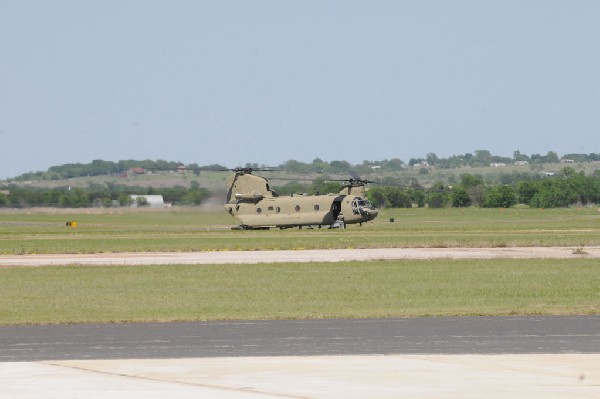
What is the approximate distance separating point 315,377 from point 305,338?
6440 mm

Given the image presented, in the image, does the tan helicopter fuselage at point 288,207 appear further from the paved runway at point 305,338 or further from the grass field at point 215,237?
the paved runway at point 305,338

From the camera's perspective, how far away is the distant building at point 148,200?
117 metres

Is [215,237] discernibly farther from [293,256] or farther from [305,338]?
[305,338]

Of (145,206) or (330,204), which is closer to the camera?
(330,204)

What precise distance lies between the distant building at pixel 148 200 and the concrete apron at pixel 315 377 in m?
91.4

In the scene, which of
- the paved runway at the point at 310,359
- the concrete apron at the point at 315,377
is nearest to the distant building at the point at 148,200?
the paved runway at the point at 310,359

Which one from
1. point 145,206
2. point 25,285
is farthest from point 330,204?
point 25,285

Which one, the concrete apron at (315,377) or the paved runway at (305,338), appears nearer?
the concrete apron at (315,377)

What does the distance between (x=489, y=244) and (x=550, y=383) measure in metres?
50.9

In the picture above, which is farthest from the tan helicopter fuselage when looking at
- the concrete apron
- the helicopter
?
the concrete apron

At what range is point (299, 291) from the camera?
41281 millimetres

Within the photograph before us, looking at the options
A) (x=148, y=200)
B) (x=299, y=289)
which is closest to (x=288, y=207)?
(x=148, y=200)

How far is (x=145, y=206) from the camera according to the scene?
115m

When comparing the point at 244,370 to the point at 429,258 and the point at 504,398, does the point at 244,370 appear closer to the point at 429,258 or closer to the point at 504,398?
the point at 504,398
